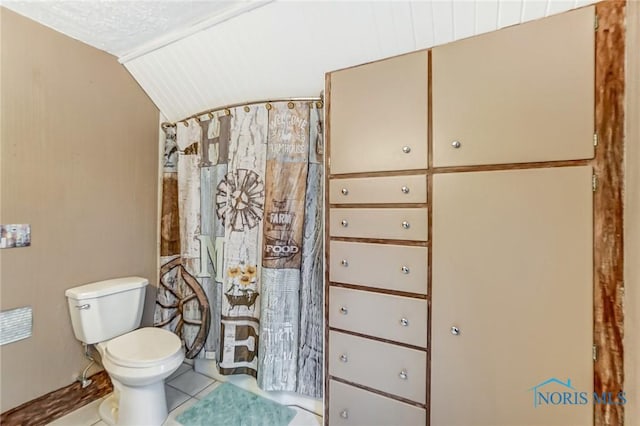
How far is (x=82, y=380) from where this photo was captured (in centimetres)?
179

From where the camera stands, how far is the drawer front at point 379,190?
3.97ft

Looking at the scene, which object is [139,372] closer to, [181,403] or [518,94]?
[181,403]

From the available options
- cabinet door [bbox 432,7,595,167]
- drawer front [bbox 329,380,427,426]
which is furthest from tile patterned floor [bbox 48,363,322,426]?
cabinet door [bbox 432,7,595,167]

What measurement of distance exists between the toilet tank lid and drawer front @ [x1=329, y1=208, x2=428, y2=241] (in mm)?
1416

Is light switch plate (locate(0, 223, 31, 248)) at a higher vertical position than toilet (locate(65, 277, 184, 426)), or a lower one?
higher

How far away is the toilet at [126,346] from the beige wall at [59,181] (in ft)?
0.54

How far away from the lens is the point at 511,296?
3.40ft

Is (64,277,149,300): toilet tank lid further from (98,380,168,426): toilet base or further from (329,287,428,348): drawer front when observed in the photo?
(329,287,428,348): drawer front

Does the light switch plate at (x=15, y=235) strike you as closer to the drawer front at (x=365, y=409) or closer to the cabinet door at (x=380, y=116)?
the cabinet door at (x=380, y=116)

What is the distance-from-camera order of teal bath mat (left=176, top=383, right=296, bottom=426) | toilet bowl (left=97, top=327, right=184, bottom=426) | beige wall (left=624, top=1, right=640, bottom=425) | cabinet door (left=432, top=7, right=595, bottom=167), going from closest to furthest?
1. beige wall (left=624, top=1, right=640, bottom=425)
2. cabinet door (left=432, top=7, right=595, bottom=167)
3. toilet bowl (left=97, top=327, right=184, bottom=426)
4. teal bath mat (left=176, top=383, right=296, bottom=426)

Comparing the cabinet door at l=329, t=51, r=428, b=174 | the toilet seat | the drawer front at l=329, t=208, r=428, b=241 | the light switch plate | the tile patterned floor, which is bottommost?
the tile patterned floor

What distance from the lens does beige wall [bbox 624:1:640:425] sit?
2.76 ft

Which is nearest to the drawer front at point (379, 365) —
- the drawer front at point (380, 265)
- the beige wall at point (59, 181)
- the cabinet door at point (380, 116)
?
the drawer front at point (380, 265)

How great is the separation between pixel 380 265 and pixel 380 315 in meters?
0.23
